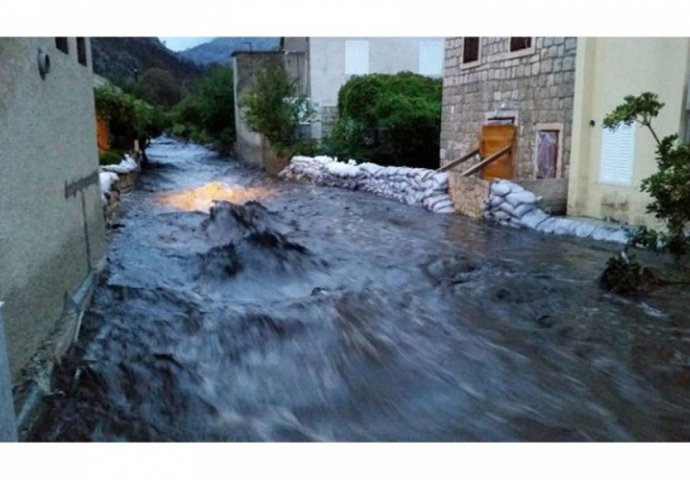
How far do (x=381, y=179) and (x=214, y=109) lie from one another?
18.0 m

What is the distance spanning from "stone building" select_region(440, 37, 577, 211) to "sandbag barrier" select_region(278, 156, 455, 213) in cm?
161

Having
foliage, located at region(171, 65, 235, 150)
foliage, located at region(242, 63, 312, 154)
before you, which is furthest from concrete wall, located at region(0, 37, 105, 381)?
foliage, located at region(171, 65, 235, 150)

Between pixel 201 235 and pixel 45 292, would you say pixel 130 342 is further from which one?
pixel 201 235

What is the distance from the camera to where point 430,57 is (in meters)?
22.1

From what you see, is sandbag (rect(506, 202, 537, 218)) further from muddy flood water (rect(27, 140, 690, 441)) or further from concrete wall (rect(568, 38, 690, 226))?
concrete wall (rect(568, 38, 690, 226))

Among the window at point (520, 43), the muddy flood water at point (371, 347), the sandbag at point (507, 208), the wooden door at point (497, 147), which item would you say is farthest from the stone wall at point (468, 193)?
the window at point (520, 43)

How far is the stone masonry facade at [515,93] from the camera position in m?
10.6

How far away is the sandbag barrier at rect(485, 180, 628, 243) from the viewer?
8.68 meters

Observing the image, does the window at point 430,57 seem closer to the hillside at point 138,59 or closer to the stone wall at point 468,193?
the stone wall at point 468,193

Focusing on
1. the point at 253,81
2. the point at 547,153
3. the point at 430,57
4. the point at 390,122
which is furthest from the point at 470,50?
the point at 253,81

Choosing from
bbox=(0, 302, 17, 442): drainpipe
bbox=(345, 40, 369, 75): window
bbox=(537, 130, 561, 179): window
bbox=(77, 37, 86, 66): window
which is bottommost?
bbox=(0, 302, 17, 442): drainpipe

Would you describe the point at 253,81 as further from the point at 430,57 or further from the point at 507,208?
the point at 507,208

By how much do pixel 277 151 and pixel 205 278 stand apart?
14548 mm
